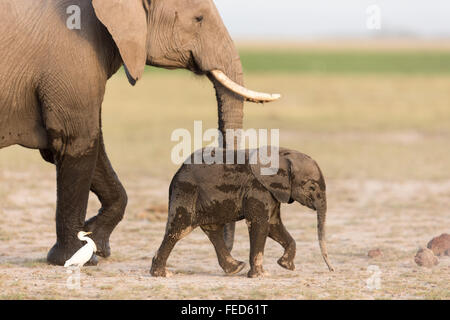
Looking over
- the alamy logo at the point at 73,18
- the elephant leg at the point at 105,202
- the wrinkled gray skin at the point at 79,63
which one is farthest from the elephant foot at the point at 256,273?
the alamy logo at the point at 73,18

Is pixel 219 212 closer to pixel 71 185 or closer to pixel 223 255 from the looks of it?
pixel 223 255

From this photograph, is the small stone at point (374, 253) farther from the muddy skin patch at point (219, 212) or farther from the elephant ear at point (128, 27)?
the elephant ear at point (128, 27)

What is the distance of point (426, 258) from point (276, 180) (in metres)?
1.70

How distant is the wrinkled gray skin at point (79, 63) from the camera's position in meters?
7.92

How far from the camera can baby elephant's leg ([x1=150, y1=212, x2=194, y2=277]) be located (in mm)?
7848

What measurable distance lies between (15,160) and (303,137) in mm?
6864

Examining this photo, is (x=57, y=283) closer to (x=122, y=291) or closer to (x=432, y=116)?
(x=122, y=291)

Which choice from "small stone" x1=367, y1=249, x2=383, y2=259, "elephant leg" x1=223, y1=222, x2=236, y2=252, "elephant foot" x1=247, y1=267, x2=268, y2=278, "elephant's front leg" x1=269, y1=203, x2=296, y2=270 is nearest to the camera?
"elephant foot" x1=247, y1=267, x2=268, y2=278

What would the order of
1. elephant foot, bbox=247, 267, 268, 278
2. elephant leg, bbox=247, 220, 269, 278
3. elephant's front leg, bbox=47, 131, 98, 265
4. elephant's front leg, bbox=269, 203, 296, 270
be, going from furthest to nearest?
elephant's front leg, bbox=47, 131, 98, 265
elephant's front leg, bbox=269, 203, 296, 270
elephant foot, bbox=247, 267, 268, 278
elephant leg, bbox=247, 220, 269, 278

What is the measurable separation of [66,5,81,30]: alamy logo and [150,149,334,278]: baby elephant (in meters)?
1.43

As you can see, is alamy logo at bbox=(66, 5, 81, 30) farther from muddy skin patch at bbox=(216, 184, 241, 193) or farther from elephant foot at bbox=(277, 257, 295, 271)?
elephant foot at bbox=(277, 257, 295, 271)

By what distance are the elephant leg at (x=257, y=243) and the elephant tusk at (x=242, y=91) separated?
3.29ft

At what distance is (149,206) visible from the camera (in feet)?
39.6

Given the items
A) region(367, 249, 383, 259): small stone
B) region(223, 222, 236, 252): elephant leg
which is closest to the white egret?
region(223, 222, 236, 252): elephant leg
